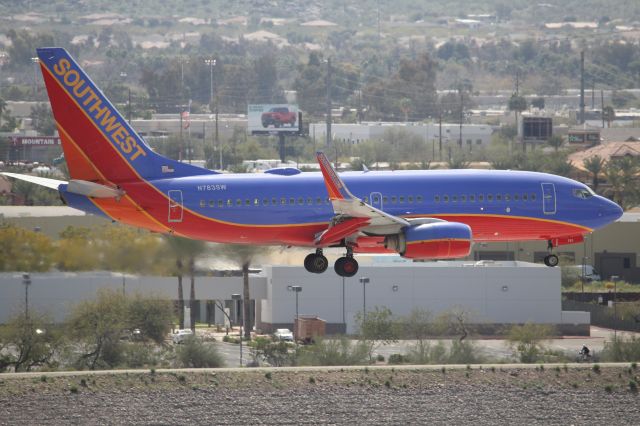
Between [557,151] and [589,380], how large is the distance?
408 ft

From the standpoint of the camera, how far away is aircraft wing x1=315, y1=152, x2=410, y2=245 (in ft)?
206

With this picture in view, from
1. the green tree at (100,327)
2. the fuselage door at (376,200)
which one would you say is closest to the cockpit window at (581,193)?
the fuselage door at (376,200)

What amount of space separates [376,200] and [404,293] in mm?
25918

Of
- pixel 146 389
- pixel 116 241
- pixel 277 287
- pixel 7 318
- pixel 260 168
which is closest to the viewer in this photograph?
pixel 146 389

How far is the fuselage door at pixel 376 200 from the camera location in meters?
A: 65.5

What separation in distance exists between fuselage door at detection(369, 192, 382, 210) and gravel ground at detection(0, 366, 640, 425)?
25.5ft

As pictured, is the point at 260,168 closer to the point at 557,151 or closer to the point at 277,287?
the point at 557,151

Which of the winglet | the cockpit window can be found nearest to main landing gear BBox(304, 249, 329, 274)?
the winglet

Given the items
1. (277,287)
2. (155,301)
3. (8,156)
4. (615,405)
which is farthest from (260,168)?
(615,405)

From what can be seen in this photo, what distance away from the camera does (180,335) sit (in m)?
79.2

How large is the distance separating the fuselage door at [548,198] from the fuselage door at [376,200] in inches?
297

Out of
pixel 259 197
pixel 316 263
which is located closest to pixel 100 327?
pixel 259 197

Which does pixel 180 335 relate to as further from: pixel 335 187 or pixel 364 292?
pixel 335 187

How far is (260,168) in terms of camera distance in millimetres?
179375
